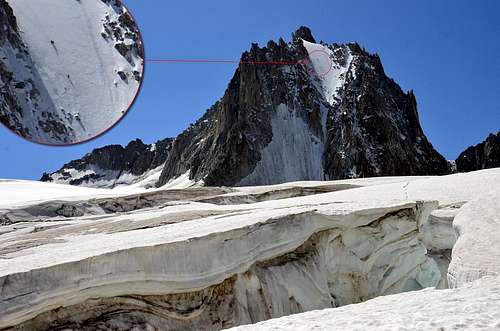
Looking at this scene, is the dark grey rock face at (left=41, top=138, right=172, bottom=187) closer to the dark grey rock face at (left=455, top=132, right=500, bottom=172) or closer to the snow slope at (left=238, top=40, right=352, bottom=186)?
the snow slope at (left=238, top=40, right=352, bottom=186)

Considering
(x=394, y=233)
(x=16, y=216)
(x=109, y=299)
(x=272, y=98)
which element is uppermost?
(x=272, y=98)

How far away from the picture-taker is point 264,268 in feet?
21.5

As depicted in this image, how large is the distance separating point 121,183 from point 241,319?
341 feet

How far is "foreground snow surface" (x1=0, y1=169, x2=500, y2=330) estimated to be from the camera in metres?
3.83

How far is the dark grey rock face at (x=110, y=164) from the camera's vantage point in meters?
109

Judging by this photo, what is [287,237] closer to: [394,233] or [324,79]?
[394,233]

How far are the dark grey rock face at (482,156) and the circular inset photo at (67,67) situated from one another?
71.3 m

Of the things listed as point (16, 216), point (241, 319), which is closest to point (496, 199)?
point (241, 319)

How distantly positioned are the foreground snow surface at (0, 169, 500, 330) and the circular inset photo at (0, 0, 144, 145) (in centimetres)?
141

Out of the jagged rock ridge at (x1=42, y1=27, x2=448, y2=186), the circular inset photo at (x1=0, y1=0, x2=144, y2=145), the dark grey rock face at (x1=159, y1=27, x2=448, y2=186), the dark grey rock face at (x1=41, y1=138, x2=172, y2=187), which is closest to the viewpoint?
the circular inset photo at (x1=0, y1=0, x2=144, y2=145)

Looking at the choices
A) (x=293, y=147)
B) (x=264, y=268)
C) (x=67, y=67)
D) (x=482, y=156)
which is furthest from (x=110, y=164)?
(x=67, y=67)

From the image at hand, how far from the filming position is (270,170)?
60625 mm

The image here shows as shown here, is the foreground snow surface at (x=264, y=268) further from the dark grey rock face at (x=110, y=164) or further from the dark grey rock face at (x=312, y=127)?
the dark grey rock face at (x=110, y=164)

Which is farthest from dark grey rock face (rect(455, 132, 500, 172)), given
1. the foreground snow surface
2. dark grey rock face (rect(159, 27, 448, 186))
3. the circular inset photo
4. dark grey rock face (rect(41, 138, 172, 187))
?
the circular inset photo
